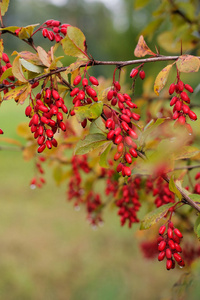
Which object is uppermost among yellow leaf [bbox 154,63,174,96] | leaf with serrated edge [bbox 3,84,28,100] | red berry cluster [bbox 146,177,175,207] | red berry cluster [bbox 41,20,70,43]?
red berry cluster [bbox 41,20,70,43]

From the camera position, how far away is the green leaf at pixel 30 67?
76 cm

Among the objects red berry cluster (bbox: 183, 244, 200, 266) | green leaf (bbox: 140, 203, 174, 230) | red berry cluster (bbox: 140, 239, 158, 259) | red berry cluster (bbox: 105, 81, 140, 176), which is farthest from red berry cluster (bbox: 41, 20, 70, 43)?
red berry cluster (bbox: 140, 239, 158, 259)

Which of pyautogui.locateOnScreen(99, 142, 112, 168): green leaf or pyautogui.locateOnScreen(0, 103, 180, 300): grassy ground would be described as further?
pyautogui.locateOnScreen(0, 103, 180, 300): grassy ground

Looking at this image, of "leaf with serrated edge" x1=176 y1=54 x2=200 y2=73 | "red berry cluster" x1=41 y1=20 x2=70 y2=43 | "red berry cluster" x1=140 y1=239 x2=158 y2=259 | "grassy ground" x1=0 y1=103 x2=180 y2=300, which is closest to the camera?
"leaf with serrated edge" x1=176 y1=54 x2=200 y2=73

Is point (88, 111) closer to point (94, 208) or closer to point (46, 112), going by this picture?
point (46, 112)

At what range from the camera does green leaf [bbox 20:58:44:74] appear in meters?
0.76

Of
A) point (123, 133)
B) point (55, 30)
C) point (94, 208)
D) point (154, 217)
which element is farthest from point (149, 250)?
point (55, 30)

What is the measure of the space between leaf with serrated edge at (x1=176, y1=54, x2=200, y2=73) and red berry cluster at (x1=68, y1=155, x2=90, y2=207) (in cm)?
92

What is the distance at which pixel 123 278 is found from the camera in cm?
318

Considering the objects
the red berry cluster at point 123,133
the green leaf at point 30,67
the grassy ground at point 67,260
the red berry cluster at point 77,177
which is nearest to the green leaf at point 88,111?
the red berry cluster at point 123,133

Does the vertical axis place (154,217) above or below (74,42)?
below

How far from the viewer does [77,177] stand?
167 centimetres

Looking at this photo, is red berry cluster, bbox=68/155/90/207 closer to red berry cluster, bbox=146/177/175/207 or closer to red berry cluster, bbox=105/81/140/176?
red berry cluster, bbox=146/177/175/207

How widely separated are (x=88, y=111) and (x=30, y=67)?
16cm
